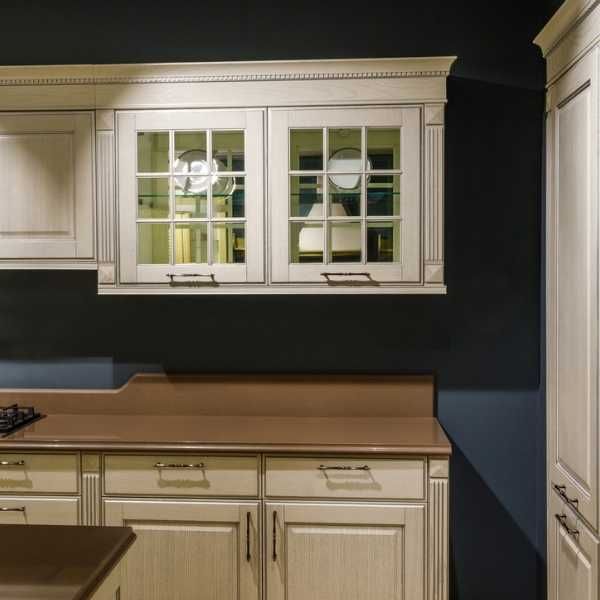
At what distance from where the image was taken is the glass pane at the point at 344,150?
248 cm

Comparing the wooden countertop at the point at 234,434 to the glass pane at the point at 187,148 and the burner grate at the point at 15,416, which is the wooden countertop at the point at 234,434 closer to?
the burner grate at the point at 15,416

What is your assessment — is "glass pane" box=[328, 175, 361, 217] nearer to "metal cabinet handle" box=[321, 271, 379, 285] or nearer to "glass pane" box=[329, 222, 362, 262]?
"glass pane" box=[329, 222, 362, 262]

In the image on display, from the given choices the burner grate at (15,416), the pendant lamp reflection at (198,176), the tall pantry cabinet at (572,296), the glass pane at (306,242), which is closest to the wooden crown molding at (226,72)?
the pendant lamp reflection at (198,176)

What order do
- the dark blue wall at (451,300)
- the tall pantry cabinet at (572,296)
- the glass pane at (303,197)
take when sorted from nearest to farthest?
the tall pantry cabinet at (572,296)
the glass pane at (303,197)
the dark blue wall at (451,300)

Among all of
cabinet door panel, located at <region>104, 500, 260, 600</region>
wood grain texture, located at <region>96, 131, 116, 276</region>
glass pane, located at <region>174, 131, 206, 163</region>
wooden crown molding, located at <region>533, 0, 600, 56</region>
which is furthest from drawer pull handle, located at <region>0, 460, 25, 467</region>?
wooden crown molding, located at <region>533, 0, 600, 56</region>

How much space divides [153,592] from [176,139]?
5.17ft

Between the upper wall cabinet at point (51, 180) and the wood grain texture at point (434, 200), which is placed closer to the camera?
the wood grain texture at point (434, 200)

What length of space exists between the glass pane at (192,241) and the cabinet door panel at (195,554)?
0.86m

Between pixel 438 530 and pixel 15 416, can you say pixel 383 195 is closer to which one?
pixel 438 530

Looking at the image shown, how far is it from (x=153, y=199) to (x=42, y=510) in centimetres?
115

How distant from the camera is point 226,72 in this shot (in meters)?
2.49

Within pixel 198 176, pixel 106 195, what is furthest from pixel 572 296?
pixel 106 195

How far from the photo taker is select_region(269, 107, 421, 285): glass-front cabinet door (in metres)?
2.46

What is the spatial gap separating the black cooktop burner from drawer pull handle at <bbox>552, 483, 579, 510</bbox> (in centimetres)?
191
